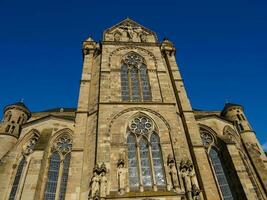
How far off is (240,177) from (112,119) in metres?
8.58

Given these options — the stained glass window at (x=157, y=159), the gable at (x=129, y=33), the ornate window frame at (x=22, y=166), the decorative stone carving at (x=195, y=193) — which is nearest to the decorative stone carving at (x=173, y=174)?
the stained glass window at (x=157, y=159)

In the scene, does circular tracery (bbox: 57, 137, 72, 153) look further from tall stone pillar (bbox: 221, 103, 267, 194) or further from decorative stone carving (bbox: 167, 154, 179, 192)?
tall stone pillar (bbox: 221, 103, 267, 194)

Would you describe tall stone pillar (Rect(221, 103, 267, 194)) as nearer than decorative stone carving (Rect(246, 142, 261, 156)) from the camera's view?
Yes

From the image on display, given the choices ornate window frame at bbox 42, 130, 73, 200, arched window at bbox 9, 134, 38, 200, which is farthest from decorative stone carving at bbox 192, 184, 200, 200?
arched window at bbox 9, 134, 38, 200

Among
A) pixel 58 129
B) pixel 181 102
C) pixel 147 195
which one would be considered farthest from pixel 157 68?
pixel 147 195

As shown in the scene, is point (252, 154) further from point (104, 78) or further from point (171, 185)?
point (104, 78)

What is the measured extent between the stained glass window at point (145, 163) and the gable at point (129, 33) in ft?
38.6

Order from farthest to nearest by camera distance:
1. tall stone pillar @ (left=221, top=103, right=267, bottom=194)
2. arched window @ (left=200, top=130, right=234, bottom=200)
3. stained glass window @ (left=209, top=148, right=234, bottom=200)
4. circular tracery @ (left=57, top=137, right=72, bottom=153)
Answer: tall stone pillar @ (left=221, top=103, right=267, bottom=194), circular tracery @ (left=57, top=137, right=72, bottom=153), arched window @ (left=200, top=130, right=234, bottom=200), stained glass window @ (left=209, top=148, right=234, bottom=200)

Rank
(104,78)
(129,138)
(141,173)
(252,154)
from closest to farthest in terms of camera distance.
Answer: (141,173) < (129,138) < (104,78) < (252,154)

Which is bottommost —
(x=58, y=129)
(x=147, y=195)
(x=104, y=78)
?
(x=147, y=195)

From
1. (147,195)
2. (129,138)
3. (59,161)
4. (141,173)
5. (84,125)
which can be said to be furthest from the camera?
(59,161)

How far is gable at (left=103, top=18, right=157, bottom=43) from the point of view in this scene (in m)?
23.3

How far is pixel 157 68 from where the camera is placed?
778 inches

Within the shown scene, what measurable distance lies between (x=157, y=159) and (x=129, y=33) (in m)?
14.3
